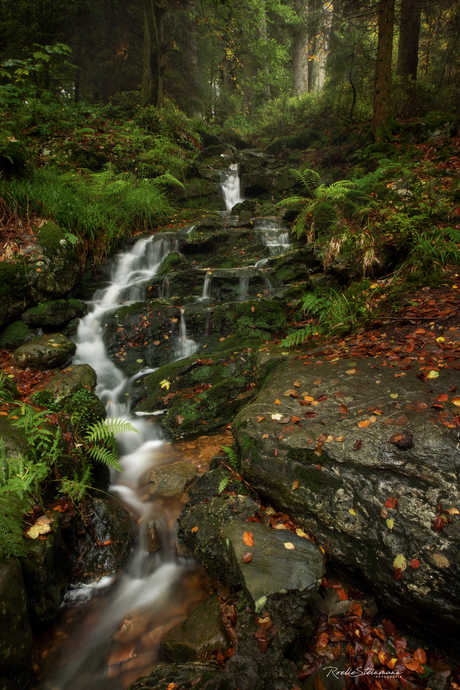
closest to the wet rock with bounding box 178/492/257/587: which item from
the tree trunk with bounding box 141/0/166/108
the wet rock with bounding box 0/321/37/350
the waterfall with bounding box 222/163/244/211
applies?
the wet rock with bounding box 0/321/37/350

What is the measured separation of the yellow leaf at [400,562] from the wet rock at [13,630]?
8.59ft

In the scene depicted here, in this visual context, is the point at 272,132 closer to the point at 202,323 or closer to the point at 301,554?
the point at 202,323

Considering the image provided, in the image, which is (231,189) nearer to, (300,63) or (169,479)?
(169,479)

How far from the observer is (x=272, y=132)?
1702 cm

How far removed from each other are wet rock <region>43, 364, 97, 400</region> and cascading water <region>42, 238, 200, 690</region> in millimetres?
868

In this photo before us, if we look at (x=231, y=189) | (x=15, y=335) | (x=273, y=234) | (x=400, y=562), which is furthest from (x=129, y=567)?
(x=231, y=189)

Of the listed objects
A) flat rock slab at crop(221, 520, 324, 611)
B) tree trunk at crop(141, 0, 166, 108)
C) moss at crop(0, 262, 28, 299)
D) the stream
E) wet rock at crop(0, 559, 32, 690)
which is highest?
tree trunk at crop(141, 0, 166, 108)

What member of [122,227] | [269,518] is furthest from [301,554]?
[122,227]

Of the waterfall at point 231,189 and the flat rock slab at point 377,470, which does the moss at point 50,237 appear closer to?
the flat rock slab at point 377,470

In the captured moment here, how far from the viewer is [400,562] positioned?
2.17m

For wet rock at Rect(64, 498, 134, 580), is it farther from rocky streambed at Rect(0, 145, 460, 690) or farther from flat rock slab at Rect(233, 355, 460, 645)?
flat rock slab at Rect(233, 355, 460, 645)

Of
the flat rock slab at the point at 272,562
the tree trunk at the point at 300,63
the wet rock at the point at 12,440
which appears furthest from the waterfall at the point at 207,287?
the tree trunk at the point at 300,63

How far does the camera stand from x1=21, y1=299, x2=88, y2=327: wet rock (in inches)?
239

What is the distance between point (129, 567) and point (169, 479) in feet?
3.26
